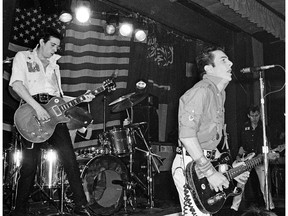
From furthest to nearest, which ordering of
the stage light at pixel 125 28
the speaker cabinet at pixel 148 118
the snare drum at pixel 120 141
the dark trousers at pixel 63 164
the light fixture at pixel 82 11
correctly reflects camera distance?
the speaker cabinet at pixel 148 118, the stage light at pixel 125 28, the light fixture at pixel 82 11, the snare drum at pixel 120 141, the dark trousers at pixel 63 164

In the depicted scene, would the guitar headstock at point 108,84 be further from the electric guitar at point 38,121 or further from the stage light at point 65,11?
the stage light at point 65,11

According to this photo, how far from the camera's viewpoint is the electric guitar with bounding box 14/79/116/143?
3.15 m

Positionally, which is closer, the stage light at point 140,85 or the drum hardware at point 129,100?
the drum hardware at point 129,100

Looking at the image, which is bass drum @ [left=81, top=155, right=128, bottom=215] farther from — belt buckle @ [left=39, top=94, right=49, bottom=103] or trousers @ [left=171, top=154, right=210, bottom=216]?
trousers @ [left=171, top=154, right=210, bottom=216]

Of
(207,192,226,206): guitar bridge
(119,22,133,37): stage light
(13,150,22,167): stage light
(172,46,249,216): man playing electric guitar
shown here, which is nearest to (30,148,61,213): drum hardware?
(13,150,22,167): stage light

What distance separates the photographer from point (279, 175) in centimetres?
672

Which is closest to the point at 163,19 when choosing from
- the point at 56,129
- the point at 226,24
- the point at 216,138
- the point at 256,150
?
the point at 226,24

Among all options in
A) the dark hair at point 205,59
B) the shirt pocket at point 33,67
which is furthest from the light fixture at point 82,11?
the dark hair at point 205,59

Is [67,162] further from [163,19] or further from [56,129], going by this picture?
[163,19]

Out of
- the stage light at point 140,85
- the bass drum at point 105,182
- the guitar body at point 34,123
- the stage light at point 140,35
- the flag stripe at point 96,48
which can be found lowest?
the bass drum at point 105,182

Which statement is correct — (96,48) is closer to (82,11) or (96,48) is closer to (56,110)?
(82,11)

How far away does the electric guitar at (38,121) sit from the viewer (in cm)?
315

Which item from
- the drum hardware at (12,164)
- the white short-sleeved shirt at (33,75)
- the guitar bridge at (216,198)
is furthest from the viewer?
the drum hardware at (12,164)

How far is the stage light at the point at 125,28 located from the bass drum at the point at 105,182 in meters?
2.27
